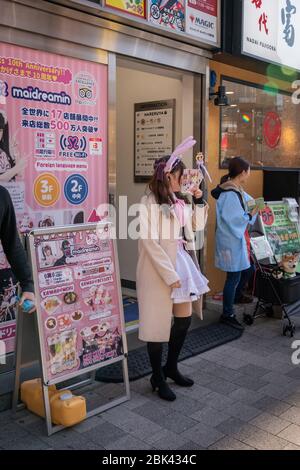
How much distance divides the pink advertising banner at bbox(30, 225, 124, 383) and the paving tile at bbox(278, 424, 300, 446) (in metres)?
1.32

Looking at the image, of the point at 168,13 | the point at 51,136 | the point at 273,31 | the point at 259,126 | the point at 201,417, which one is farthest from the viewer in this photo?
the point at 259,126

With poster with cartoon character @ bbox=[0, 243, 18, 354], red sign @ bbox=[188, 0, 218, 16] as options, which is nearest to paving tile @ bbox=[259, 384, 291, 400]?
poster with cartoon character @ bbox=[0, 243, 18, 354]

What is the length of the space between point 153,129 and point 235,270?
2.28 metres

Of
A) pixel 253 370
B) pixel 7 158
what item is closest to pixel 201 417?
pixel 253 370

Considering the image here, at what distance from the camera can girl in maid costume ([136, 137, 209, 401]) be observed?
371 centimetres

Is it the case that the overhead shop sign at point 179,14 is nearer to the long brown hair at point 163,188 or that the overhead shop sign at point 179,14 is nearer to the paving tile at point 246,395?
the long brown hair at point 163,188

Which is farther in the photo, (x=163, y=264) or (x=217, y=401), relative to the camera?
(x=217, y=401)

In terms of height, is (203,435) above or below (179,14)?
below

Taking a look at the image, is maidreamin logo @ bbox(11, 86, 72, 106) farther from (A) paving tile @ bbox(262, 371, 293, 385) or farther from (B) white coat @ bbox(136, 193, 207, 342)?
(A) paving tile @ bbox(262, 371, 293, 385)

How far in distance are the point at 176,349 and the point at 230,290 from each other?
66.6 inches

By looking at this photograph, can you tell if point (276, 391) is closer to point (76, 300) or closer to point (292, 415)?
point (292, 415)

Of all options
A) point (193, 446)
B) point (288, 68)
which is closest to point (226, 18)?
point (288, 68)

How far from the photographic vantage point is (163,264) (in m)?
3.68

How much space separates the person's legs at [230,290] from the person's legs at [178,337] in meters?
1.61
